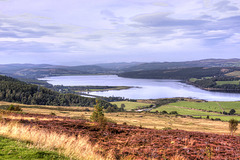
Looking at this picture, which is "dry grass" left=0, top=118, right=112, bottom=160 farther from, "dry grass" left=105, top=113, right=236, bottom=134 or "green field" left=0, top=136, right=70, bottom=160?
"dry grass" left=105, top=113, right=236, bottom=134

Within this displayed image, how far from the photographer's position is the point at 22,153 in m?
8.01

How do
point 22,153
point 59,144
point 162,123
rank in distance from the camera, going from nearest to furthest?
point 22,153, point 59,144, point 162,123

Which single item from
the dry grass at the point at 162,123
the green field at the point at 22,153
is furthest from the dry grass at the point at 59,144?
the dry grass at the point at 162,123

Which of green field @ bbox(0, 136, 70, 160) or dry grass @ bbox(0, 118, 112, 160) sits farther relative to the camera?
dry grass @ bbox(0, 118, 112, 160)

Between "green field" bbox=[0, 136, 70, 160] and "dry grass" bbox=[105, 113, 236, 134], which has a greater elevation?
"green field" bbox=[0, 136, 70, 160]

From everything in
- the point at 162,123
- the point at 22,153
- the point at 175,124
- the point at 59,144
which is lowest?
the point at 175,124

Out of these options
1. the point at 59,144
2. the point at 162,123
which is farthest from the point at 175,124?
the point at 59,144

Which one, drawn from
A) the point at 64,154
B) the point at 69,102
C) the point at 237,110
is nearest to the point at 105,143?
the point at 64,154

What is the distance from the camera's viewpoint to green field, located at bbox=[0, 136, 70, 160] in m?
7.65

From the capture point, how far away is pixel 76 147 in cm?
913

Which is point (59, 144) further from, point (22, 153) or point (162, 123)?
point (162, 123)

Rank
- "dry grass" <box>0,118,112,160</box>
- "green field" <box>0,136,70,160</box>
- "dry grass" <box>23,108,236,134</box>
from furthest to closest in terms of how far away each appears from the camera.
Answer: "dry grass" <box>23,108,236,134</box> < "dry grass" <box>0,118,112,160</box> < "green field" <box>0,136,70,160</box>

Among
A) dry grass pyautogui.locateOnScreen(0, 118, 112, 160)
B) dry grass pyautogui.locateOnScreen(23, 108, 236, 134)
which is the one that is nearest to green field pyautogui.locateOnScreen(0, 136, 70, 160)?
dry grass pyautogui.locateOnScreen(0, 118, 112, 160)

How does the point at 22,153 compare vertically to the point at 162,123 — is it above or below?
above
